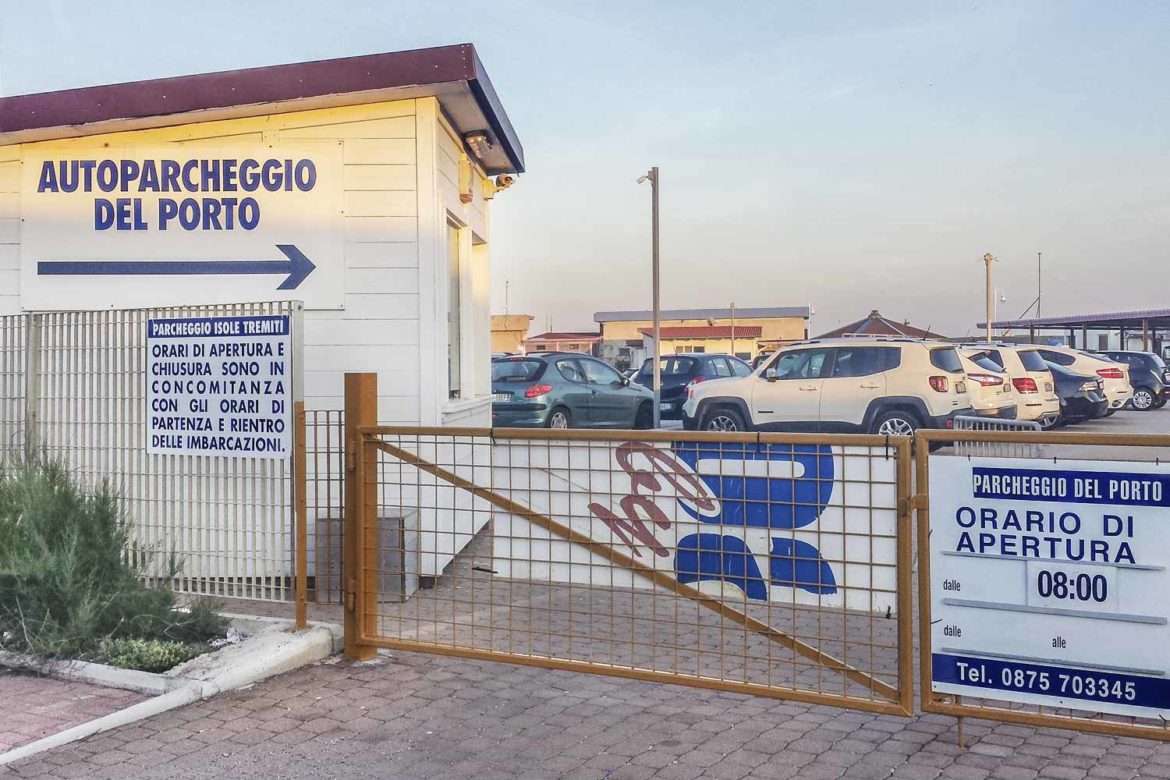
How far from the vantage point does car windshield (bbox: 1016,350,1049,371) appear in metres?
20.7

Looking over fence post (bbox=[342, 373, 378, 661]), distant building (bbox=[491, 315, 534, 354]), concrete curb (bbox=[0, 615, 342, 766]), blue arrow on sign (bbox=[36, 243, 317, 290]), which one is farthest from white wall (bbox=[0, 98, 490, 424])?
distant building (bbox=[491, 315, 534, 354])

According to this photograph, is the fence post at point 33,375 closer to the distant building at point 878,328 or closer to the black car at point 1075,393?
the black car at point 1075,393

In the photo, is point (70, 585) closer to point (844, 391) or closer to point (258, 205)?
point (258, 205)

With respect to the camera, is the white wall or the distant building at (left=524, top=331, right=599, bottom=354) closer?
the white wall

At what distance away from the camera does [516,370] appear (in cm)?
1925

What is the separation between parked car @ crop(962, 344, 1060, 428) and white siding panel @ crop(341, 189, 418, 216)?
44.3ft

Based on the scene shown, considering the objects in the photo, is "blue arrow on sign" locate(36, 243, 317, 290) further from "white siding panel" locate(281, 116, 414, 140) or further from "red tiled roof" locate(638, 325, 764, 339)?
"red tiled roof" locate(638, 325, 764, 339)

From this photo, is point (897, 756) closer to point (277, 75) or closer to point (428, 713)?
point (428, 713)

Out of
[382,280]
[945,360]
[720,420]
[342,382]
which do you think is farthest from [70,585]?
[720,420]

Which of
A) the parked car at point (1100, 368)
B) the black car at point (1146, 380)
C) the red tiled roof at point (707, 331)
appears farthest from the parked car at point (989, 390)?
the red tiled roof at point (707, 331)

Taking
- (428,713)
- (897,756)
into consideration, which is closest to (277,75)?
(428,713)

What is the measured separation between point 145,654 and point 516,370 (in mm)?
13649

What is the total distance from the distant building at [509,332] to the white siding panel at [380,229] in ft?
183

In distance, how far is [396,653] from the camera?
6.27 m
